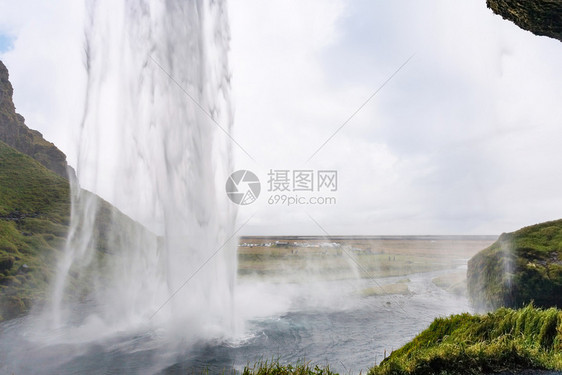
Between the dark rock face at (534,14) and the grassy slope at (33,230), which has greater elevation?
the dark rock face at (534,14)

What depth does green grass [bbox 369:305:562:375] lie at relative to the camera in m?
7.52

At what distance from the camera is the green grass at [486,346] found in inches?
296

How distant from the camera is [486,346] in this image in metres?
8.18

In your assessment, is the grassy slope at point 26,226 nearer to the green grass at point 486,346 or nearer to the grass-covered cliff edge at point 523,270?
the green grass at point 486,346

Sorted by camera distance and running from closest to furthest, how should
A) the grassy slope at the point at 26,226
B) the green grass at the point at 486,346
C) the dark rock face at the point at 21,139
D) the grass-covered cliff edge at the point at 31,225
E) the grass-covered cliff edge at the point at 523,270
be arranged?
the green grass at the point at 486,346 < the grass-covered cliff edge at the point at 523,270 < the grassy slope at the point at 26,226 < the grass-covered cliff edge at the point at 31,225 < the dark rock face at the point at 21,139

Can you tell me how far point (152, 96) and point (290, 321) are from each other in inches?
875

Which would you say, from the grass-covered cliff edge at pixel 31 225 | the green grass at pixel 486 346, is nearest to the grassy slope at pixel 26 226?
the grass-covered cliff edge at pixel 31 225

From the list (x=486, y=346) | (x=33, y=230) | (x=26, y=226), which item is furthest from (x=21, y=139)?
(x=486, y=346)

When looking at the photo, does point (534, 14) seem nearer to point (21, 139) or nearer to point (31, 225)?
point (31, 225)

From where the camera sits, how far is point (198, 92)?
85.5 ft

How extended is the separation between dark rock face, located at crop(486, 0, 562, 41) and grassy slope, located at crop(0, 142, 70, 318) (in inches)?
1710

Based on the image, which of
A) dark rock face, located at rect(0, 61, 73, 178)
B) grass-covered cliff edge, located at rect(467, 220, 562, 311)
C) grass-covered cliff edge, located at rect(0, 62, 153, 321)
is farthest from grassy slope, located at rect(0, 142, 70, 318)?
grass-covered cliff edge, located at rect(467, 220, 562, 311)

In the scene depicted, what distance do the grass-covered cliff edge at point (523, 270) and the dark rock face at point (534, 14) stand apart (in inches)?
596

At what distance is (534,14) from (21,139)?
13863 cm
